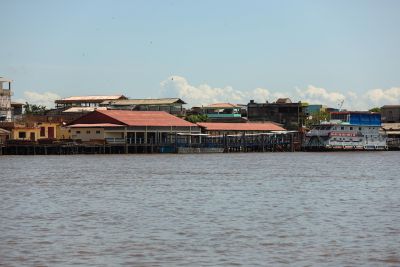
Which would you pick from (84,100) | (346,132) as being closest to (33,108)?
(84,100)

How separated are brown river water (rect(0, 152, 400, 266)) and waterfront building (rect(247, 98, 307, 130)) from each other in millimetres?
105485

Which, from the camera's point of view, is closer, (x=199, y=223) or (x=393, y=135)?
(x=199, y=223)

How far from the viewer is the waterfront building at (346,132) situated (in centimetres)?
12212

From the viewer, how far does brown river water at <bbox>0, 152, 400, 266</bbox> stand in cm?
2394

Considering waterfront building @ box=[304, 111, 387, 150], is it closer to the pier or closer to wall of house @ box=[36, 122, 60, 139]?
the pier

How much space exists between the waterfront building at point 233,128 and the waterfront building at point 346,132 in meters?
9.87

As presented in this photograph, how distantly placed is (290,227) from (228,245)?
4.67m

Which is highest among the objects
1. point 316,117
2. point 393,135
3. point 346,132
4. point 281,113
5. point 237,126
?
point 281,113

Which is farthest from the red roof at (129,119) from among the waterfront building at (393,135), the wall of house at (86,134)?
the waterfront building at (393,135)

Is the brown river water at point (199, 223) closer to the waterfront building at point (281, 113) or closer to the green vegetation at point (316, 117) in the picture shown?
the waterfront building at point (281, 113)

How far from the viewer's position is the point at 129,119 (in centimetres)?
11538

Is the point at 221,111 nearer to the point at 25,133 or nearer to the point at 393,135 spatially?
the point at 393,135

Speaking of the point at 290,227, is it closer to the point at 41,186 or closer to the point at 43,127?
the point at 41,186

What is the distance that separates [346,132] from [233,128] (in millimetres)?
18599
